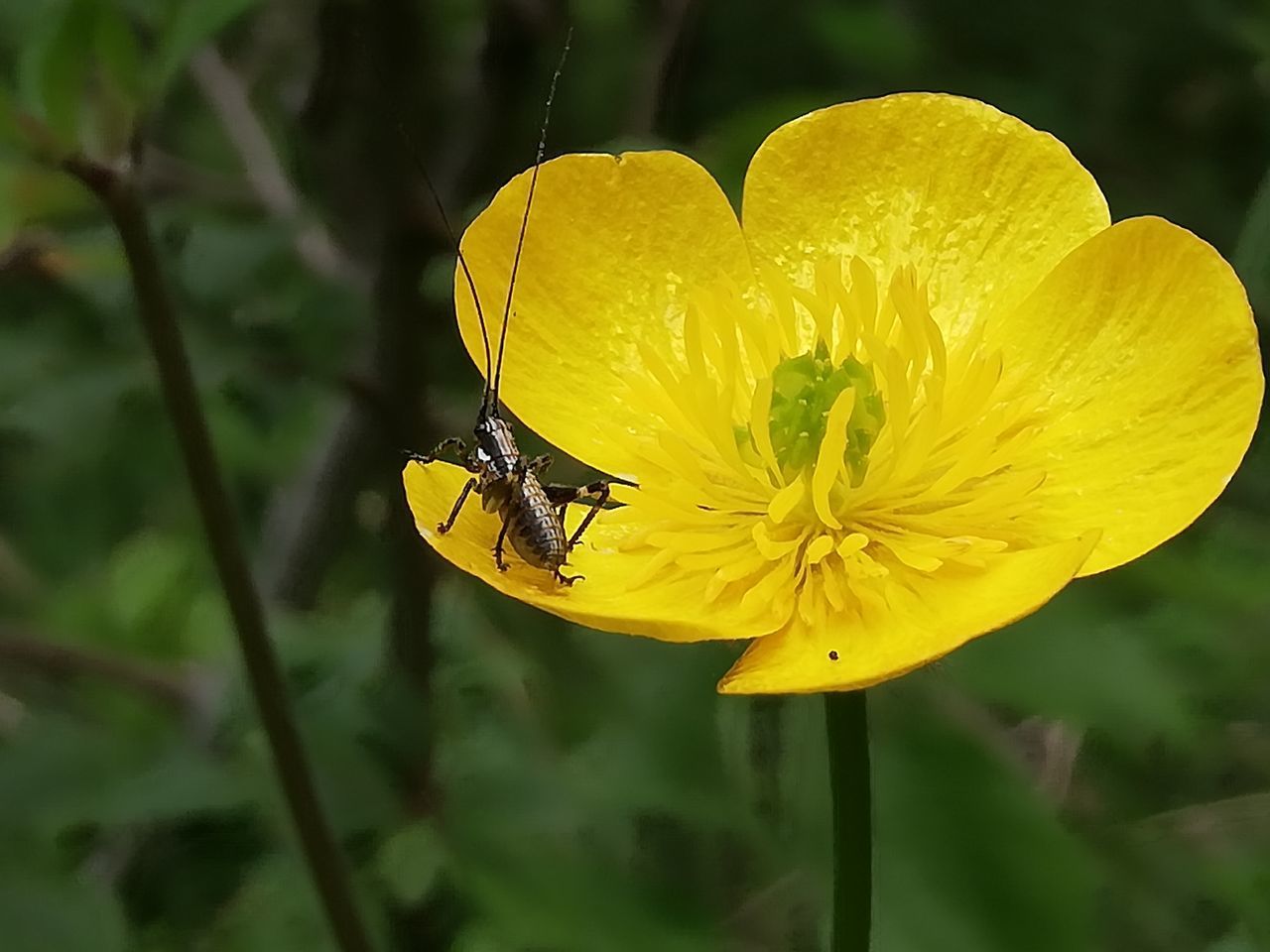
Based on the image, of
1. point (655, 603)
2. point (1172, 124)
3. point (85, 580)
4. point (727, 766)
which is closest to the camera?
point (655, 603)

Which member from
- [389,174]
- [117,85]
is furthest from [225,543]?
[389,174]

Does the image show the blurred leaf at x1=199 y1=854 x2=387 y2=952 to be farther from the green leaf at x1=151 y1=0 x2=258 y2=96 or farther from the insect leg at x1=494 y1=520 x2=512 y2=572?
the green leaf at x1=151 y1=0 x2=258 y2=96

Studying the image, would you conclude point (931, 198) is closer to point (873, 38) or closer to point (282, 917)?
point (282, 917)

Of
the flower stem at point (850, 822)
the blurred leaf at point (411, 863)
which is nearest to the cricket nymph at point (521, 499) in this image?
the flower stem at point (850, 822)

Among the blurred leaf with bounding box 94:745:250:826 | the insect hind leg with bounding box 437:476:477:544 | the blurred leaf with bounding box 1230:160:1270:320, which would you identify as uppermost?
the blurred leaf with bounding box 1230:160:1270:320

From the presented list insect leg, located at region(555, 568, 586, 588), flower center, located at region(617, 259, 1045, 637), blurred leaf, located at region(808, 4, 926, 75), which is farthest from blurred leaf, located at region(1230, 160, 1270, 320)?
blurred leaf, located at region(808, 4, 926, 75)

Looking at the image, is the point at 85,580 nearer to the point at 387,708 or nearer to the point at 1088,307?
the point at 387,708

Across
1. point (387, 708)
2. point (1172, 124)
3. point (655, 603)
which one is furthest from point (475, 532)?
point (1172, 124)
